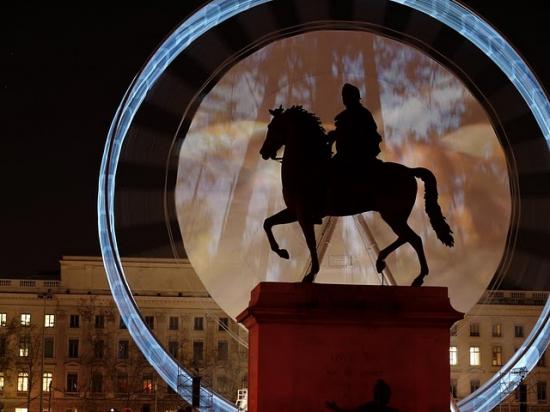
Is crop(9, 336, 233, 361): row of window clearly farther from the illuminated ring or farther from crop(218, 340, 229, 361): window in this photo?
the illuminated ring

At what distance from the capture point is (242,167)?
24.5 meters

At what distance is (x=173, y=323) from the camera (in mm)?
81000

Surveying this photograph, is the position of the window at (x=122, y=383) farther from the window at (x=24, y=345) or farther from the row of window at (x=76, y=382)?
the window at (x=24, y=345)

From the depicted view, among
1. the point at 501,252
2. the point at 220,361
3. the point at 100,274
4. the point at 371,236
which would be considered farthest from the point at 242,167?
the point at 100,274

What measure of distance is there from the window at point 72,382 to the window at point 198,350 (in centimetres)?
1146

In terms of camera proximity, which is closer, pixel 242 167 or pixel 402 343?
pixel 402 343

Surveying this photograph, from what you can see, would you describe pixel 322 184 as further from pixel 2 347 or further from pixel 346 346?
pixel 2 347

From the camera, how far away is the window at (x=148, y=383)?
8294 centimetres

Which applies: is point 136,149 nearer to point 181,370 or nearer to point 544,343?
point 181,370

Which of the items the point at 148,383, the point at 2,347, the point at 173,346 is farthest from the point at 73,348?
the point at 173,346

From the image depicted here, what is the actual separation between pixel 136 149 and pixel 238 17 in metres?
3.29

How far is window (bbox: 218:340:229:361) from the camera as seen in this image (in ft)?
249

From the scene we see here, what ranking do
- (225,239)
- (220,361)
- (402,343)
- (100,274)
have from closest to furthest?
(402,343), (225,239), (220,361), (100,274)

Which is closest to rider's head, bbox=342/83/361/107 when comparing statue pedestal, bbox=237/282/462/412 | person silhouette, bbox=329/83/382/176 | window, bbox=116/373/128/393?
person silhouette, bbox=329/83/382/176
